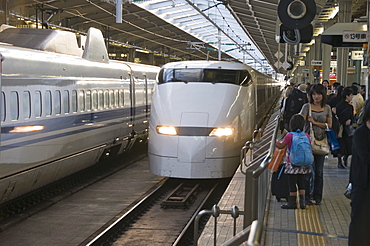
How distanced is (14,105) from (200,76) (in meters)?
4.98

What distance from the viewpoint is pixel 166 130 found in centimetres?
1289

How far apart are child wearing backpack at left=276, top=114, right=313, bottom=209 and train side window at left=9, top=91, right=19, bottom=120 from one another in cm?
425

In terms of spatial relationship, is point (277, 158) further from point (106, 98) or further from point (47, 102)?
point (106, 98)

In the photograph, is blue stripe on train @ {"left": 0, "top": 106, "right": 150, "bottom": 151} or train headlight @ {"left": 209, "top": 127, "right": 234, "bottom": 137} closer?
blue stripe on train @ {"left": 0, "top": 106, "right": 150, "bottom": 151}

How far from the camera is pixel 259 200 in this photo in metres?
6.43

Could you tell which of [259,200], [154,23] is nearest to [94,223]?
[259,200]

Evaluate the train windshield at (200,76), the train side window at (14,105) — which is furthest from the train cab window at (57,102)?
the train windshield at (200,76)

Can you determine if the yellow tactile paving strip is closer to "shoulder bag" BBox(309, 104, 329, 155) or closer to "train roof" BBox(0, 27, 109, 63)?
"shoulder bag" BBox(309, 104, 329, 155)

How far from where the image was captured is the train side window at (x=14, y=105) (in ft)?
32.2

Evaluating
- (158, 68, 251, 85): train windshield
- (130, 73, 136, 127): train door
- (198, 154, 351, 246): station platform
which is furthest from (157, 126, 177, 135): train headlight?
(130, 73, 136, 127): train door

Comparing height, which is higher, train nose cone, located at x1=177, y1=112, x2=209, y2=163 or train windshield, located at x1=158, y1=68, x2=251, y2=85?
train windshield, located at x1=158, y1=68, x2=251, y2=85

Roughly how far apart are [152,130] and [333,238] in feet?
24.0

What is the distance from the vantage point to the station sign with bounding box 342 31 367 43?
13844 millimetres

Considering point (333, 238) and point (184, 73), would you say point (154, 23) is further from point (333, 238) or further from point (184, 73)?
point (333, 238)
